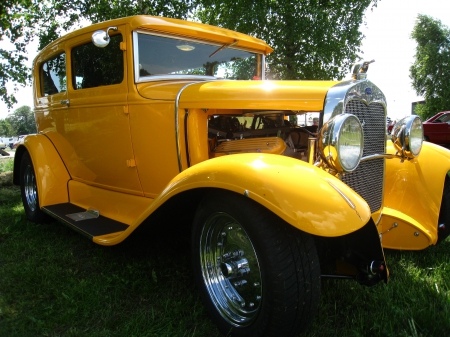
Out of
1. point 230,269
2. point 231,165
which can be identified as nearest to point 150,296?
point 230,269

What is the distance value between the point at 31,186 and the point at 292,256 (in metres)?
3.54

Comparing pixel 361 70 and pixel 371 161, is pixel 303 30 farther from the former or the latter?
pixel 371 161

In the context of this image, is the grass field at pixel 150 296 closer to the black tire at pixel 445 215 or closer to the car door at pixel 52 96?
the black tire at pixel 445 215

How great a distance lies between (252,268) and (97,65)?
228 cm

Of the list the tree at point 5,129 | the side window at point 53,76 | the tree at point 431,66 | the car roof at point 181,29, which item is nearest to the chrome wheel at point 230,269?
the car roof at point 181,29

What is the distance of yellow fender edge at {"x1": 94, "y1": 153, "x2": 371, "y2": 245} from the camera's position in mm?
1539

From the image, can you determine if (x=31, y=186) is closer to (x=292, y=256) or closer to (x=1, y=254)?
(x=1, y=254)

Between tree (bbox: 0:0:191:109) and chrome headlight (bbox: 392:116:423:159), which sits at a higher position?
tree (bbox: 0:0:191:109)

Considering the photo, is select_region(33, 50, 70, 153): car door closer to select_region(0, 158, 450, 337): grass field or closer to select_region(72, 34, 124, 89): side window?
select_region(72, 34, 124, 89): side window

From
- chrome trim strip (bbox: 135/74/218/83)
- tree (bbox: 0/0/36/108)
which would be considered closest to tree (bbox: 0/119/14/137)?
tree (bbox: 0/0/36/108)

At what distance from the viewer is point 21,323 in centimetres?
209

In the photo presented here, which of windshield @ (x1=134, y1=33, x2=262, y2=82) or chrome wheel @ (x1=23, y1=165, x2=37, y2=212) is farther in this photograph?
chrome wheel @ (x1=23, y1=165, x2=37, y2=212)

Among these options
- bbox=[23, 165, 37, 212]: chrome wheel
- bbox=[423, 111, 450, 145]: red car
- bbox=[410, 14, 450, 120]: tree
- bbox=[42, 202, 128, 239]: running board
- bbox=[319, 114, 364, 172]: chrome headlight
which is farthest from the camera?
bbox=[410, 14, 450, 120]: tree

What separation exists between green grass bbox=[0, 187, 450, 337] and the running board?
287mm
